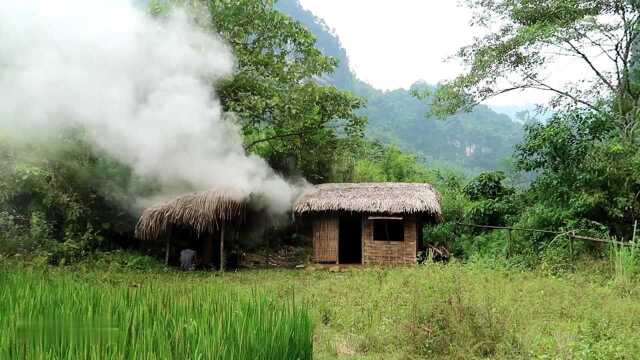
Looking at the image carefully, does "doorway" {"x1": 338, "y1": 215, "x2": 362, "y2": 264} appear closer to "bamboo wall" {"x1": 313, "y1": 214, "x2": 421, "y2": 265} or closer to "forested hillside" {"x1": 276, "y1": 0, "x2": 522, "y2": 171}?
"bamboo wall" {"x1": 313, "y1": 214, "x2": 421, "y2": 265}

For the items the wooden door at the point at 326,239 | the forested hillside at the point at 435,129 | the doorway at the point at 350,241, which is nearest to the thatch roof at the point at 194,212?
the wooden door at the point at 326,239

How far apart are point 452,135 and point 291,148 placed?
1380 inches

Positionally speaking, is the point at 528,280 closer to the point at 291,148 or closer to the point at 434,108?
the point at 434,108

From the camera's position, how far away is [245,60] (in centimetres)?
1459

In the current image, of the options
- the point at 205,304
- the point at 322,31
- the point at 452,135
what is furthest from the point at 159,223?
the point at 322,31

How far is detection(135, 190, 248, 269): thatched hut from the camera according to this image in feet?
41.4

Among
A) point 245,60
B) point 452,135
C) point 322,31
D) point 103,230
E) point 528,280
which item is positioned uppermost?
point 322,31

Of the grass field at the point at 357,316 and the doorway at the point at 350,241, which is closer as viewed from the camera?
the grass field at the point at 357,316

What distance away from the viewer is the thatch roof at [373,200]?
13445 millimetres

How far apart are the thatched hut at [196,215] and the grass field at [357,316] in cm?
426

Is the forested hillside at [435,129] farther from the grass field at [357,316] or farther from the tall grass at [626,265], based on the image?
the grass field at [357,316]

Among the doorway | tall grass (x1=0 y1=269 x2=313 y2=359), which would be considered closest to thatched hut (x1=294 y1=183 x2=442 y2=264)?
the doorway

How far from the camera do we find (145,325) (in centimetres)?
327

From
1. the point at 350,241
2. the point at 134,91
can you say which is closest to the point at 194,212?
the point at 134,91
